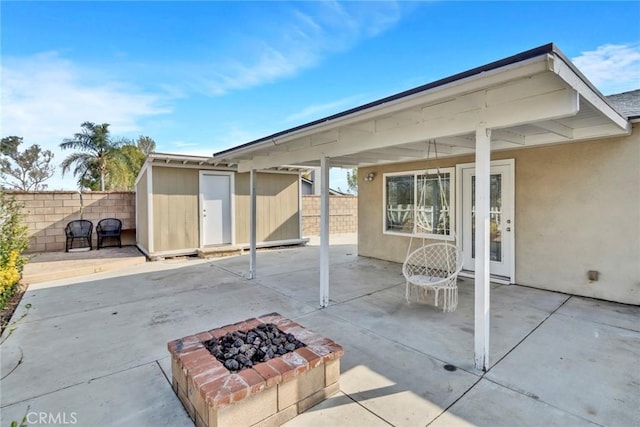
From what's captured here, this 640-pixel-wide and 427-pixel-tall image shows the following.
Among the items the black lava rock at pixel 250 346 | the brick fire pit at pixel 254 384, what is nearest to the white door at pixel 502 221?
the brick fire pit at pixel 254 384

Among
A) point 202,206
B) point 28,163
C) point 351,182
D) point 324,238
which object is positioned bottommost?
point 324,238

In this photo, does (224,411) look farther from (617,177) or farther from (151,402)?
(617,177)

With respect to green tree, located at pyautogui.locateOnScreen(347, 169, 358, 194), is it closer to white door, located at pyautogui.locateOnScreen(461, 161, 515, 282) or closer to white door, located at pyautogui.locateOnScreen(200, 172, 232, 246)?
white door, located at pyautogui.locateOnScreen(200, 172, 232, 246)

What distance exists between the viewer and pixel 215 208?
29.5 ft

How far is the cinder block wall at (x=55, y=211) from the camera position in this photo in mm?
8711

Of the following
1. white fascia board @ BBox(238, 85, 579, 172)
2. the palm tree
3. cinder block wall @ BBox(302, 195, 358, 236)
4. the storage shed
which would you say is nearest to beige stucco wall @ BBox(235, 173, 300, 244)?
the storage shed

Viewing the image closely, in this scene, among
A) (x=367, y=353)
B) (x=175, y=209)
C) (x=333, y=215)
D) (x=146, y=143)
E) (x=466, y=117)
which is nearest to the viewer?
(x=466, y=117)

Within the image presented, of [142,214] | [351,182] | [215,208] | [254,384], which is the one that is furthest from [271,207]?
[351,182]

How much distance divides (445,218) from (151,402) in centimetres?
578

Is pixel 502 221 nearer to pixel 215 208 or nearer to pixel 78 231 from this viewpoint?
pixel 215 208

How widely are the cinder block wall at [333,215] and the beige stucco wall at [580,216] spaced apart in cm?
857

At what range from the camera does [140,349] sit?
3.17 meters

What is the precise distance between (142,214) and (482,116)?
30.5 feet

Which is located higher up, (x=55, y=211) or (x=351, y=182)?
(x=351, y=182)
